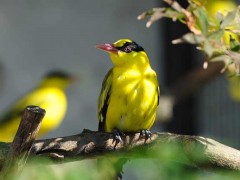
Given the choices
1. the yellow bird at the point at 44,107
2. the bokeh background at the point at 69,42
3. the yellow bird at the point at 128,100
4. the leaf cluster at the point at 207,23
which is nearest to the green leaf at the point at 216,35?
the leaf cluster at the point at 207,23

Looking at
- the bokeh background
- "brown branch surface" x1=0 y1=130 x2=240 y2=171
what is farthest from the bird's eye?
the bokeh background

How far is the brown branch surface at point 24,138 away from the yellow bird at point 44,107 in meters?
2.32

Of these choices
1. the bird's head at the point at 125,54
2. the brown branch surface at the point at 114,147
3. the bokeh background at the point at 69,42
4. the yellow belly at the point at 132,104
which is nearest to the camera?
the brown branch surface at the point at 114,147

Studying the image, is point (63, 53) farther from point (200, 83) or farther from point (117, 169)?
point (117, 169)

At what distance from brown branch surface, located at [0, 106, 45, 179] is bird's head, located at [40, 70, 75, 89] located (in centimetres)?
276

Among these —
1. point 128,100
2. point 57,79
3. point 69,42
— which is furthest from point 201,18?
point 69,42

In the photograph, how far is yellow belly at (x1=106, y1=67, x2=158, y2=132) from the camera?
2.67 m

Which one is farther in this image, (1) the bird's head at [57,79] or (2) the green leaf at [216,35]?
(1) the bird's head at [57,79]

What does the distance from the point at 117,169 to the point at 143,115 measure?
72 centimetres

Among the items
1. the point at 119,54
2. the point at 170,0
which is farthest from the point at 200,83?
the point at 170,0

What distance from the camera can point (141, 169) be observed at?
1.05 metres

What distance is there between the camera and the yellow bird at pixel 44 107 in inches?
151

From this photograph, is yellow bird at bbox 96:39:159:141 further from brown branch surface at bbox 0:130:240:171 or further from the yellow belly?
brown branch surface at bbox 0:130:240:171

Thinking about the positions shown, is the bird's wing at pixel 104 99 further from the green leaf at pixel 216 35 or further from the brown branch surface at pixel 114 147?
the green leaf at pixel 216 35
